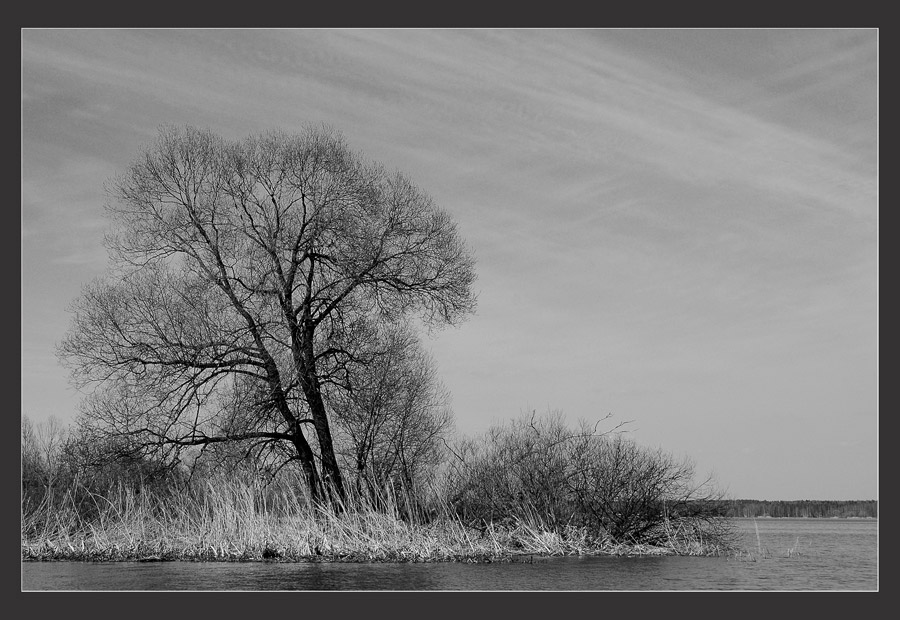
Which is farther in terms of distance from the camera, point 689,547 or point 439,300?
point 439,300

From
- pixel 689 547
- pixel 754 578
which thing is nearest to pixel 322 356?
pixel 689 547

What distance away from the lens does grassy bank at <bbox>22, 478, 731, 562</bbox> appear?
63.5ft

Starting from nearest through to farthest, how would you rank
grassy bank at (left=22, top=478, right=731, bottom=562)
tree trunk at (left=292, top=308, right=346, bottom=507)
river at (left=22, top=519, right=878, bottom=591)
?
river at (left=22, top=519, right=878, bottom=591) < grassy bank at (left=22, top=478, right=731, bottom=562) < tree trunk at (left=292, top=308, right=346, bottom=507)

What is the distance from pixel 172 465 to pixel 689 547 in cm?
1190

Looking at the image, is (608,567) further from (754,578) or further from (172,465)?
(172,465)

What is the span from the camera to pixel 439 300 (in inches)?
925

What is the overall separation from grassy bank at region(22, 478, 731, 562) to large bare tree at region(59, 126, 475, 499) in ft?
5.01

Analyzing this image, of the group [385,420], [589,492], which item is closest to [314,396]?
[385,420]

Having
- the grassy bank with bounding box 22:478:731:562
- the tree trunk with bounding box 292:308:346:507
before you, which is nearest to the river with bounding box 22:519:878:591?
the grassy bank with bounding box 22:478:731:562

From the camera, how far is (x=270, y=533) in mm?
→ 19312

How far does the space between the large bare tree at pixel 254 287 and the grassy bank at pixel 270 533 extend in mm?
1526

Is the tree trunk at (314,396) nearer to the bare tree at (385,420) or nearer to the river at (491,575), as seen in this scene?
the bare tree at (385,420)

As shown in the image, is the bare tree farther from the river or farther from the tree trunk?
the river

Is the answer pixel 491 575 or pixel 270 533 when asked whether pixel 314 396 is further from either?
pixel 491 575
